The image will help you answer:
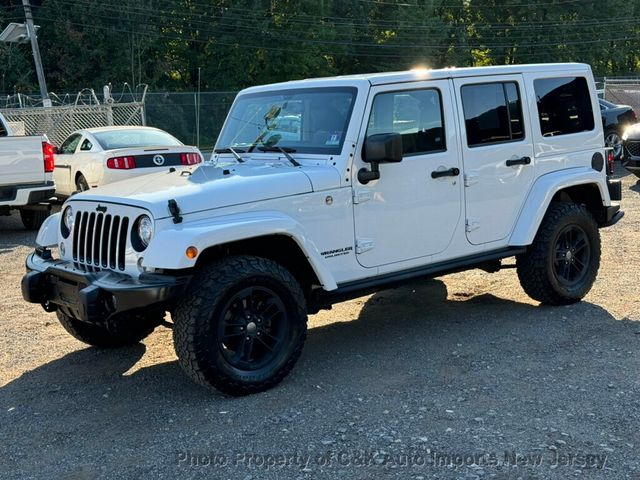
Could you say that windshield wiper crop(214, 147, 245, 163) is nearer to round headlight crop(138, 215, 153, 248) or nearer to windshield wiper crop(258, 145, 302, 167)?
windshield wiper crop(258, 145, 302, 167)

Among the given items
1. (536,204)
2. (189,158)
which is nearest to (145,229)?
(536,204)

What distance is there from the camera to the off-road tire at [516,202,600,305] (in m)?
6.27

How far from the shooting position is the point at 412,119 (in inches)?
217

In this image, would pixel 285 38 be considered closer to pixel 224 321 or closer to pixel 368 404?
pixel 224 321

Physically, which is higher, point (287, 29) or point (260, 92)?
point (287, 29)

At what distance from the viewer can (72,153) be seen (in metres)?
13.1

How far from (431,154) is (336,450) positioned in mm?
2478

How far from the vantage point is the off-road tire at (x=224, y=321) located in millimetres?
4422

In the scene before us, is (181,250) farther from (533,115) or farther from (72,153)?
(72,153)

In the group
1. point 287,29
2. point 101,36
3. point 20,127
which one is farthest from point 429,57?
point 20,127

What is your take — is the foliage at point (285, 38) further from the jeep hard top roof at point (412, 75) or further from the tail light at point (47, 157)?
the jeep hard top roof at point (412, 75)

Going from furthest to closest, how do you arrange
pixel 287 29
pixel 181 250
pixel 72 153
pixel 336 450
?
pixel 287 29 → pixel 72 153 → pixel 181 250 → pixel 336 450

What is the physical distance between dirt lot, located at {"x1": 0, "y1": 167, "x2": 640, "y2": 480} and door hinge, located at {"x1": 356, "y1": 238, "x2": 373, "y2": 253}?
823 millimetres

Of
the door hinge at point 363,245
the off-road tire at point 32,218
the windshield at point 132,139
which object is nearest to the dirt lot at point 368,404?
the door hinge at point 363,245
